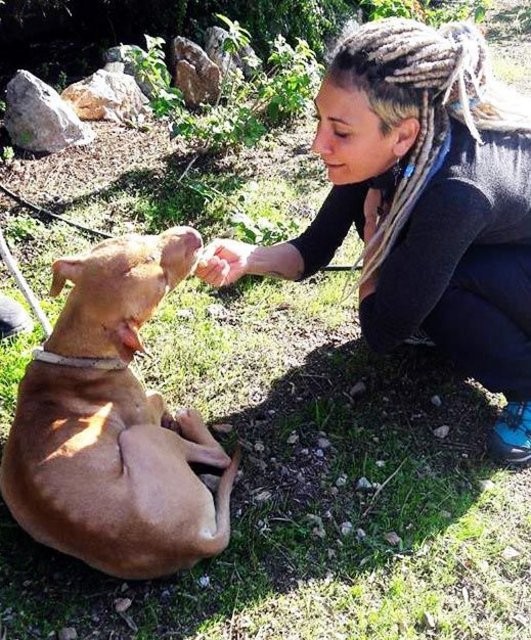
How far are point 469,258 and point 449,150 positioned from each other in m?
0.61

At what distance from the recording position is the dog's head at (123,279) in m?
3.33

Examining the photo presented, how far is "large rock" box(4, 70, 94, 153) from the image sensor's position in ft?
19.3

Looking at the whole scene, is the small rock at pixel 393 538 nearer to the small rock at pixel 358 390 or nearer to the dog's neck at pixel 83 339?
the small rock at pixel 358 390

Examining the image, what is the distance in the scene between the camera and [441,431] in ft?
12.8

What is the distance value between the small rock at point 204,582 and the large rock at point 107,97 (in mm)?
4324

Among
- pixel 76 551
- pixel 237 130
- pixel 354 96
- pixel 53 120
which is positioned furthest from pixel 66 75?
pixel 76 551

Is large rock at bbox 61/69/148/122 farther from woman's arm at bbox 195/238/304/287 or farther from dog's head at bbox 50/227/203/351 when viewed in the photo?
dog's head at bbox 50/227/203/351

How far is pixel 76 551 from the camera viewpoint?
9.61 ft

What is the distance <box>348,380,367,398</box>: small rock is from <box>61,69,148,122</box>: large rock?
3485mm

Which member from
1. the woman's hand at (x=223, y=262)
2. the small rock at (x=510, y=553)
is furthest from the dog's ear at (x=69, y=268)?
the small rock at (x=510, y=553)

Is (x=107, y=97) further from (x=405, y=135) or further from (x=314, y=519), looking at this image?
(x=314, y=519)

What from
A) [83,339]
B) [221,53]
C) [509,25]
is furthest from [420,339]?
[509,25]

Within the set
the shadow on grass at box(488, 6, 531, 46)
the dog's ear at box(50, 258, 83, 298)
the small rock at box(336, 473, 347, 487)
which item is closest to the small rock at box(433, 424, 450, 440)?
the small rock at box(336, 473, 347, 487)

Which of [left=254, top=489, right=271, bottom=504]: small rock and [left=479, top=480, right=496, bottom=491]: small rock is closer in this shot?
[left=254, top=489, right=271, bottom=504]: small rock
